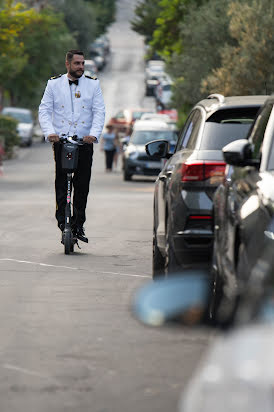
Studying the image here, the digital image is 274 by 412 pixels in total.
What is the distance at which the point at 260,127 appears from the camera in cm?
768

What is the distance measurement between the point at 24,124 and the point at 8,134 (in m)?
7.37

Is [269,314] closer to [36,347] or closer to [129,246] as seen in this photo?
[36,347]

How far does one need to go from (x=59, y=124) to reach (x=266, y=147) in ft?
17.2

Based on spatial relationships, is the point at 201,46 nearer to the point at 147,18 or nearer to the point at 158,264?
the point at 158,264

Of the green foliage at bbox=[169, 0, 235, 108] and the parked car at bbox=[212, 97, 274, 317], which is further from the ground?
the parked car at bbox=[212, 97, 274, 317]

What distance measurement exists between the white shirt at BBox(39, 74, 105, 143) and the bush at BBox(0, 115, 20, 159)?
129 ft

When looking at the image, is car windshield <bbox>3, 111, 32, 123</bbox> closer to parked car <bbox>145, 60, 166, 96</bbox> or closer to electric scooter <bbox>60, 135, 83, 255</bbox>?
parked car <bbox>145, 60, 166, 96</bbox>

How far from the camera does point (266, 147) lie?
23.4 ft

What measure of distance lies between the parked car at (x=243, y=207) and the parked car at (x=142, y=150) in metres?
26.6

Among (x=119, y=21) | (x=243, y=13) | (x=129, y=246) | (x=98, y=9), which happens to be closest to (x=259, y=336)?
(x=129, y=246)

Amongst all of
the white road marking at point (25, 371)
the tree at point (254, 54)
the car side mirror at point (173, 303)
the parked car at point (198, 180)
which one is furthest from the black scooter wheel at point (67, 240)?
the tree at point (254, 54)

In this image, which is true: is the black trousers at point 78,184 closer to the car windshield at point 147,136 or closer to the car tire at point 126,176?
the car tire at point 126,176

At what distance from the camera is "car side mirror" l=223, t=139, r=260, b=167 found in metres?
6.94

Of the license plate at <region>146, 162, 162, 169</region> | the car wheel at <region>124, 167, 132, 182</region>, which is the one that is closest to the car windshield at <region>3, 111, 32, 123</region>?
the car wheel at <region>124, 167, 132, 182</region>
